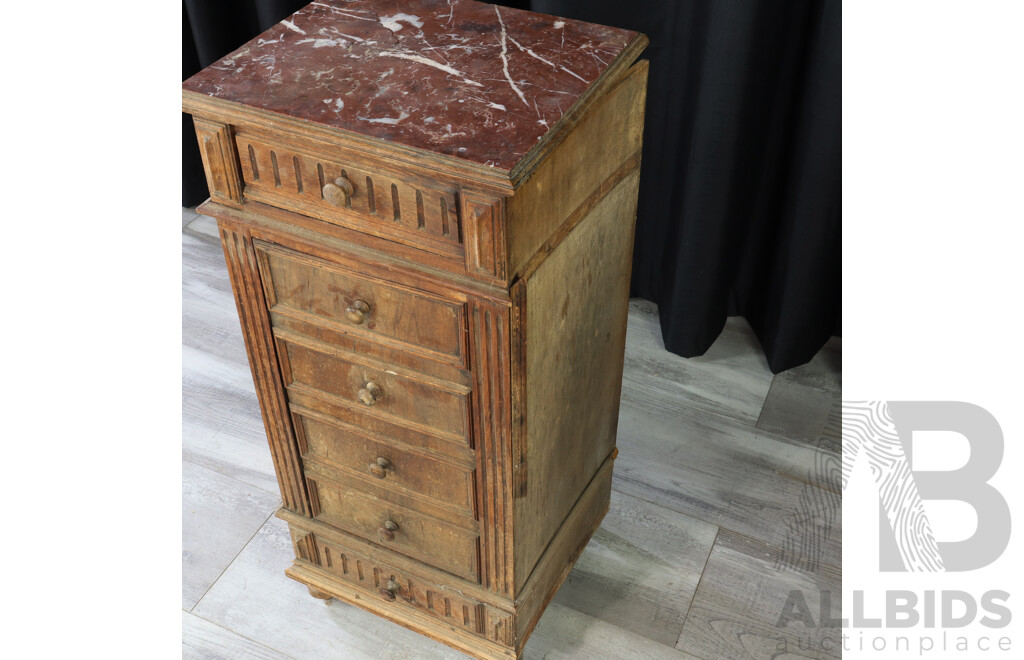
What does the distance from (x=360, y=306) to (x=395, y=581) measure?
0.60 meters

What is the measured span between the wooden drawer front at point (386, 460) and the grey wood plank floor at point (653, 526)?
1.31ft

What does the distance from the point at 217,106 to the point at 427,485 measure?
645 mm

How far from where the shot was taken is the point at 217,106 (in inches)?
46.7

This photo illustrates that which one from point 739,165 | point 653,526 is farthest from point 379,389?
point 739,165

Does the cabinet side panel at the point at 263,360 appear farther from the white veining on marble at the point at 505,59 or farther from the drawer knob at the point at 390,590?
the white veining on marble at the point at 505,59

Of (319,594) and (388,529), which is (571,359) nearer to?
(388,529)

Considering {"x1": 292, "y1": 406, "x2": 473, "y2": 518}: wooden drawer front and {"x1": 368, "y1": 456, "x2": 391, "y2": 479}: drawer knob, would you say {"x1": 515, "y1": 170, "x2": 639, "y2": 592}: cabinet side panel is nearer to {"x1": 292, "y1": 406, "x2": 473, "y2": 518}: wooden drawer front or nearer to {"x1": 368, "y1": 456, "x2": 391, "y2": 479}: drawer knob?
{"x1": 292, "y1": 406, "x2": 473, "y2": 518}: wooden drawer front

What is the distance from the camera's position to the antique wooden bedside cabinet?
3.80 feet

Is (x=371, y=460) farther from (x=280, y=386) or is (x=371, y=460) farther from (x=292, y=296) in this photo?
(x=292, y=296)

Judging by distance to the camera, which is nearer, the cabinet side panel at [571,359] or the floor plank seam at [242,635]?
the cabinet side panel at [571,359]

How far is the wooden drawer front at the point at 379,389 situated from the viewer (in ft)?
4.42

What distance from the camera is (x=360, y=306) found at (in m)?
1.29

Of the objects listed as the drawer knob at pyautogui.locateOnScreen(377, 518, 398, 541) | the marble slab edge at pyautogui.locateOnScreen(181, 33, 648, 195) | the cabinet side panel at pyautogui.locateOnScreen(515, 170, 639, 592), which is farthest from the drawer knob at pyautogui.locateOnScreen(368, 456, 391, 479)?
the marble slab edge at pyautogui.locateOnScreen(181, 33, 648, 195)

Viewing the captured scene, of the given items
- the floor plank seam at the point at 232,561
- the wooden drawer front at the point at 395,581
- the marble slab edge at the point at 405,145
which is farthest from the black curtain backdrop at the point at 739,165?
the floor plank seam at the point at 232,561
